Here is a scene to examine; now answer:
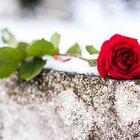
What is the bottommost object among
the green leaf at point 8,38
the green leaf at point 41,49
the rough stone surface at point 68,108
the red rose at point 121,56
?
the rough stone surface at point 68,108

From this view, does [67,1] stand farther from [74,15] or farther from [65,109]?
[65,109]

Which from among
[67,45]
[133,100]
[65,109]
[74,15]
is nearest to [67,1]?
[74,15]

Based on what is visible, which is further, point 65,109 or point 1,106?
point 1,106

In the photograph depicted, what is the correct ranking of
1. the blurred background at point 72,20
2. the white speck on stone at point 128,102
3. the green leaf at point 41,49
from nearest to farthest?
the white speck on stone at point 128,102 < the green leaf at point 41,49 < the blurred background at point 72,20

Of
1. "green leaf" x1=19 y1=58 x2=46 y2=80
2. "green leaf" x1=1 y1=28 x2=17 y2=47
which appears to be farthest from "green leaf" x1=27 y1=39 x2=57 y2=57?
"green leaf" x1=1 y1=28 x2=17 y2=47

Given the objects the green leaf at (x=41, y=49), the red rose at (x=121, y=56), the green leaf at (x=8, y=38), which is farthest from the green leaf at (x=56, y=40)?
the red rose at (x=121, y=56)

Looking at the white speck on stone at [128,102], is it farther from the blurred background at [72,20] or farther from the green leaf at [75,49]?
the green leaf at [75,49]

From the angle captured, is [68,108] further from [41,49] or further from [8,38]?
[8,38]
